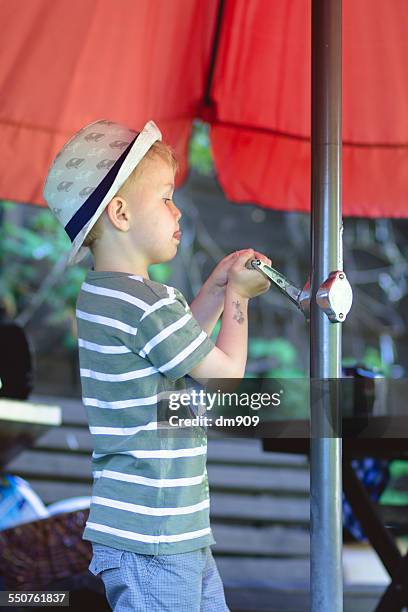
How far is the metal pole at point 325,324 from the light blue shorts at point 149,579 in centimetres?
25

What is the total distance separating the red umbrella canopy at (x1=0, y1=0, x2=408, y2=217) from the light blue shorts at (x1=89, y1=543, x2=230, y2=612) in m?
1.20

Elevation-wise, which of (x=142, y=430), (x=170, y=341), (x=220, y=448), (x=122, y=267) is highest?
(x=122, y=267)

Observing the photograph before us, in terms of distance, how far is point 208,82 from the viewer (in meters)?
2.44

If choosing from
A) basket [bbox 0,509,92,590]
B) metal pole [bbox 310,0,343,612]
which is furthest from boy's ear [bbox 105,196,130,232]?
basket [bbox 0,509,92,590]

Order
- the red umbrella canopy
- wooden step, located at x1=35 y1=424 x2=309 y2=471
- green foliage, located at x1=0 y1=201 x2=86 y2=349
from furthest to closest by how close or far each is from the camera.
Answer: green foliage, located at x1=0 y1=201 x2=86 y2=349, wooden step, located at x1=35 y1=424 x2=309 y2=471, the red umbrella canopy

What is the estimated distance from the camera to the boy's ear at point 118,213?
1.42m

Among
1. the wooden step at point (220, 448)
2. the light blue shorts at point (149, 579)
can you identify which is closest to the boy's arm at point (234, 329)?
the light blue shorts at point (149, 579)

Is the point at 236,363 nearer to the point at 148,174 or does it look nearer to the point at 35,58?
the point at 148,174

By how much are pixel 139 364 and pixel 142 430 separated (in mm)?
98

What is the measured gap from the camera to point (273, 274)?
4.13 feet

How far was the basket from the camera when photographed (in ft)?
7.96

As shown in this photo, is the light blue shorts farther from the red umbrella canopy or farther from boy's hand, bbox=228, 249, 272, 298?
the red umbrella canopy

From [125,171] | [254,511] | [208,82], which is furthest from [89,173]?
[254,511]

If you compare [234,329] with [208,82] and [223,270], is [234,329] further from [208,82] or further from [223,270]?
[208,82]
